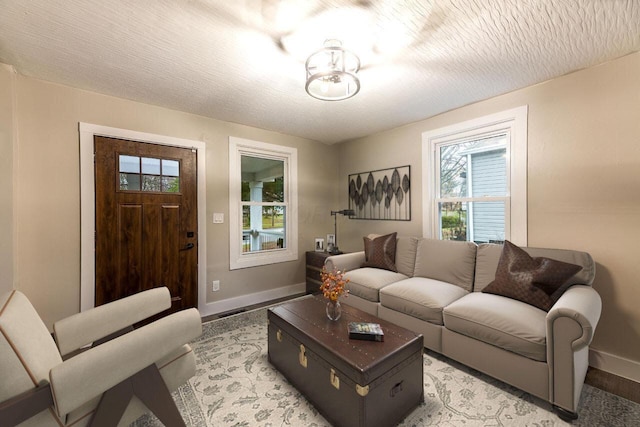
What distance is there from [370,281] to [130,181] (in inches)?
107

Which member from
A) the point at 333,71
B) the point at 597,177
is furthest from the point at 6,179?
the point at 597,177

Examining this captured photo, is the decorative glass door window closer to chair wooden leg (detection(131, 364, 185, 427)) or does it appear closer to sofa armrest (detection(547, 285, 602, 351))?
chair wooden leg (detection(131, 364, 185, 427))

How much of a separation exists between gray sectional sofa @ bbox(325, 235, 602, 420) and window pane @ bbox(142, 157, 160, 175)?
7.43ft

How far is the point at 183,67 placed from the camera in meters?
2.15

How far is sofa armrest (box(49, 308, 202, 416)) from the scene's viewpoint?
3.22 feet

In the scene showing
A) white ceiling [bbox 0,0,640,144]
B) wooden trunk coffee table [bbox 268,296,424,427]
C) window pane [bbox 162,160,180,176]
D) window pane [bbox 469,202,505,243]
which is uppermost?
white ceiling [bbox 0,0,640,144]

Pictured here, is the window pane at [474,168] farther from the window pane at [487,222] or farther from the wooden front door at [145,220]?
the wooden front door at [145,220]

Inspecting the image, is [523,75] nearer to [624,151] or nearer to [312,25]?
[624,151]

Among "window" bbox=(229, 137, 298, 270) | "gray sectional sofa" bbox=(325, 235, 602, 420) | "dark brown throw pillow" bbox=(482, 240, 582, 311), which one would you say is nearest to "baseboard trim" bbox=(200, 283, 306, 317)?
"window" bbox=(229, 137, 298, 270)

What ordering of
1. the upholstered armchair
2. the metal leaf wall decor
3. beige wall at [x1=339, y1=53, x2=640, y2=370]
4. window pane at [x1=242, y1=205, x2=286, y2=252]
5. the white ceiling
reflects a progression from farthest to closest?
window pane at [x1=242, y1=205, x2=286, y2=252] < the metal leaf wall decor < beige wall at [x1=339, y1=53, x2=640, y2=370] < the white ceiling < the upholstered armchair

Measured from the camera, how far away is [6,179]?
2092 millimetres

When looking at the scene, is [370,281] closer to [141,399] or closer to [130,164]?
[141,399]

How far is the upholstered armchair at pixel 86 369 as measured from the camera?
97 centimetres

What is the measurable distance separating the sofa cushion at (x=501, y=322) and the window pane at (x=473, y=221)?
0.97 m
